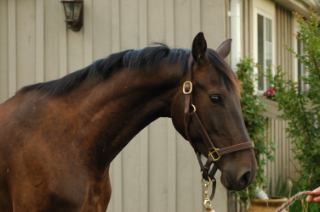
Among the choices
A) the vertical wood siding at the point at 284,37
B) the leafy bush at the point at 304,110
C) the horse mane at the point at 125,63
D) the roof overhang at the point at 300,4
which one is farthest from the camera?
the vertical wood siding at the point at 284,37

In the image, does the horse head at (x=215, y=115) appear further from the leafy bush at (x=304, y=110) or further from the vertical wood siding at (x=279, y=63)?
the vertical wood siding at (x=279, y=63)

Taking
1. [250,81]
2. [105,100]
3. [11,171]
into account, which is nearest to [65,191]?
[11,171]

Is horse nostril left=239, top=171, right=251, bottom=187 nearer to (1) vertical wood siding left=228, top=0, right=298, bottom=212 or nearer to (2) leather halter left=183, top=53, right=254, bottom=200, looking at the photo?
(2) leather halter left=183, top=53, right=254, bottom=200

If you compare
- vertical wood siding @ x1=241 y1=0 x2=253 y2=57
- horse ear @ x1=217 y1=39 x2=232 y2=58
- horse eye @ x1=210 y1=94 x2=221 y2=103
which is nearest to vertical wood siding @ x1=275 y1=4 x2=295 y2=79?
vertical wood siding @ x1=241 y1=0 x2=253 y2=57

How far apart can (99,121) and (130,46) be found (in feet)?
8.51

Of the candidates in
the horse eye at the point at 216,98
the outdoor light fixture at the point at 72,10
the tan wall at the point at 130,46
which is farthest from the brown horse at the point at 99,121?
the outdoor light fixture at the point at 72,10

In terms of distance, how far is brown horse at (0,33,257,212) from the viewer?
7.50ft

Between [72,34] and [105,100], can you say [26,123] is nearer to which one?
[105,100]

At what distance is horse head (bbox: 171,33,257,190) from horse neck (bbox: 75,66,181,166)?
12 cm

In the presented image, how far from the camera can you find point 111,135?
8.27 feet

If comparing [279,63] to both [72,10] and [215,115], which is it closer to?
[72,10]

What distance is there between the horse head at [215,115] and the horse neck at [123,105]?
4.8 inches

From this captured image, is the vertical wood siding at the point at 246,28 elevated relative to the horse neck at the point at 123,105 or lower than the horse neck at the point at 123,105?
elevated

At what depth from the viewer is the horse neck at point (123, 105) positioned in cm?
249
